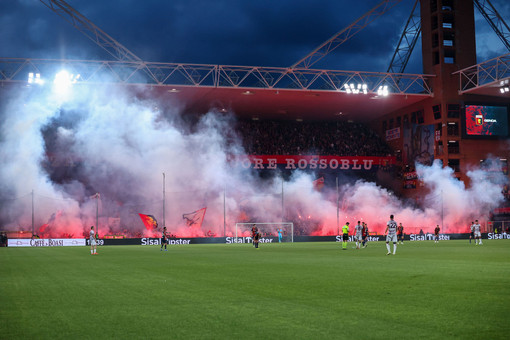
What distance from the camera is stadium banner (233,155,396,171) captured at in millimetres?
65688

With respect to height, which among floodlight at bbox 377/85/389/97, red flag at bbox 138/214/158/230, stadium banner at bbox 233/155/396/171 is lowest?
red flag at bbox 138/214/158/230

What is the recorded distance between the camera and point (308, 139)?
237 ft

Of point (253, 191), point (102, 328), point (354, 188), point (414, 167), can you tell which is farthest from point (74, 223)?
point (102, 328)

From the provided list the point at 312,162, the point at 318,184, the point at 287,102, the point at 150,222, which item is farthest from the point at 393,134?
the point at 150,222

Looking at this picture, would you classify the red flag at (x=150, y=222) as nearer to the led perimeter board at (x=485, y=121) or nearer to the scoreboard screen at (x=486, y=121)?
the led perimeter board at (x=485, y=121)

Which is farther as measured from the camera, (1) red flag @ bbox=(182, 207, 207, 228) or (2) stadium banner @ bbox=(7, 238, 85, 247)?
(1) red flag @ bbox=(182, 207, 207, 228)

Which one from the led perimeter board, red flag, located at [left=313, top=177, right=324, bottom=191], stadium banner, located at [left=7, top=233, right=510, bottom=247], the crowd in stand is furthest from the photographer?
the crowd in stand

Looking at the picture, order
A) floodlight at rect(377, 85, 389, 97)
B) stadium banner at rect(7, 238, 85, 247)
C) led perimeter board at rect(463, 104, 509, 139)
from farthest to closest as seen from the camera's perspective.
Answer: led perimeter board at rect(463, 104, 509, 139), floodlight at rect(377, 85, 389, 97), stadium banner at rect(7, 238, 85, 247)

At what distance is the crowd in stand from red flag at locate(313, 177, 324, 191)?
505 cm

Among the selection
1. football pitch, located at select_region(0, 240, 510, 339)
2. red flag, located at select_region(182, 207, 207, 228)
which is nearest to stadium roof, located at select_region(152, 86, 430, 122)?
red flag, located at select_region(182, 207, 207, 228)

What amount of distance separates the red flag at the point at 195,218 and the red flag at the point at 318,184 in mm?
13983

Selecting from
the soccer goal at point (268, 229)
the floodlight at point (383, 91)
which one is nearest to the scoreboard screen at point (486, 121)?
the floodlight at point (383, 91)

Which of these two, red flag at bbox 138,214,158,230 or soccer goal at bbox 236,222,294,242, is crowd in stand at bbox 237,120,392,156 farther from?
red flag at bbox 138,214,158,230

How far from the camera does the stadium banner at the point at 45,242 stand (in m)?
48.5
